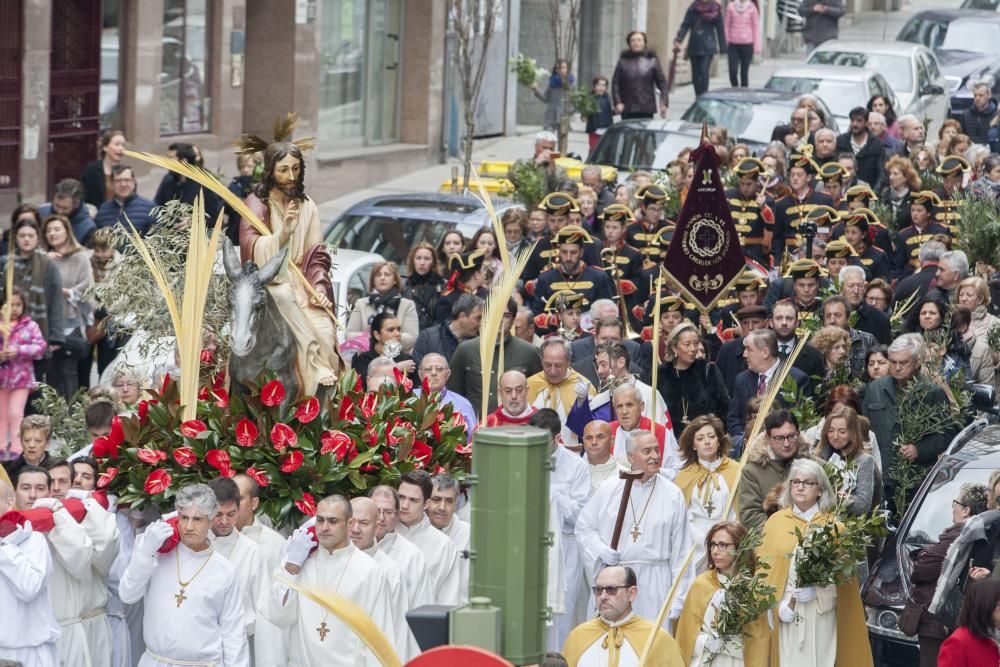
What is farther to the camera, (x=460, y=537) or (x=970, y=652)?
(x=460, y=537)

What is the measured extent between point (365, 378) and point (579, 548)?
2425mm

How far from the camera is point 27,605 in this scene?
1166cm

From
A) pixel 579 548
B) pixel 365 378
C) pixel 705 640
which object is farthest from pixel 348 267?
pixel 705 640

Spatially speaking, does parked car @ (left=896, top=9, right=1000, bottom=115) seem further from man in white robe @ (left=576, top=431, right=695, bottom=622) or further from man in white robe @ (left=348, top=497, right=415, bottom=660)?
man in white robe @ (left=348, top=497, right=415, bottom=660)

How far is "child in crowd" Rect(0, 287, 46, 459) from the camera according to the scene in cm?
1587

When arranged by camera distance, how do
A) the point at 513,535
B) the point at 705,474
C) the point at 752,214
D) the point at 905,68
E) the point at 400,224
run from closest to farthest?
the point at 513,535
the point at 705,474
the point at 752,214
the point at 400,224
the point at 905,68

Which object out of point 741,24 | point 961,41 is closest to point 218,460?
point 741,24

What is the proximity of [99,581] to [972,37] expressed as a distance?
90.2 feet

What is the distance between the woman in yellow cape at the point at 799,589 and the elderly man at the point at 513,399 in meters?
1.78

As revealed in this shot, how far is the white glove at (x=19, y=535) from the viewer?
11.4 metres

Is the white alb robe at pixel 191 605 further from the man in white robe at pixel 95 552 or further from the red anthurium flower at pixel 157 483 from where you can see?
the red anthurium flower at pixel 157 483

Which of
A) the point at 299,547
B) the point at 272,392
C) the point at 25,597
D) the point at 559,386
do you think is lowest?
the point at 25,597

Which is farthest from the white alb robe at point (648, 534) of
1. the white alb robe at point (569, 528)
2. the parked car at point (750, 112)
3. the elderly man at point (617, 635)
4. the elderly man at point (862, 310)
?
the parked car at point (750, 112)

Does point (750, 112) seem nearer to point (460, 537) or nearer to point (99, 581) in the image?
point (460, 537)
